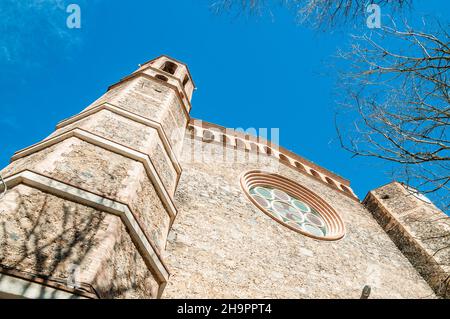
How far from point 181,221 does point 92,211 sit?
2952 mm

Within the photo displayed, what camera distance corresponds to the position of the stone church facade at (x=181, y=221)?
11.9 feet

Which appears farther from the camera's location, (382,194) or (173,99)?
(382,194)

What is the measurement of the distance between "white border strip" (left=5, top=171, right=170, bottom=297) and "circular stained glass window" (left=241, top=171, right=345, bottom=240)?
4783mm

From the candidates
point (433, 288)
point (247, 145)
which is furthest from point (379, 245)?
point (247, 145)

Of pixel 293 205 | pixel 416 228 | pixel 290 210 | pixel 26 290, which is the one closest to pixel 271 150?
pixel 293 205

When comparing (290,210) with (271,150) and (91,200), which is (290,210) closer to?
(271,150)

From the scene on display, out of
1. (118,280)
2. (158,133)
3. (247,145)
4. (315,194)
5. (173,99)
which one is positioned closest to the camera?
(118,280)

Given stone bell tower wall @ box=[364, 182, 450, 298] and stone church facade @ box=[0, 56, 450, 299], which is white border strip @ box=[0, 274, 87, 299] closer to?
stone church facade @ box=[0, 56, 450, 299]

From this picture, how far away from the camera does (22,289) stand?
300 centimetres

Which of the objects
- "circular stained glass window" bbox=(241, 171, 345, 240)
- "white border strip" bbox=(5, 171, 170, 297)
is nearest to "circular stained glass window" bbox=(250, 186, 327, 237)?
"circular stained glass window" bbox=(241, 171, 345, 240)

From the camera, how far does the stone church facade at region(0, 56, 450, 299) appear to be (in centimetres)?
362

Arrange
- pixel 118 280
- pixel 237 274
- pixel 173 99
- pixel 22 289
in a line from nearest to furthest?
1. pixel 22 289
2. pixel 118 280
3. pixel 237 274
4. pixel 173 99

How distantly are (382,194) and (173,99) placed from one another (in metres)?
8.05
